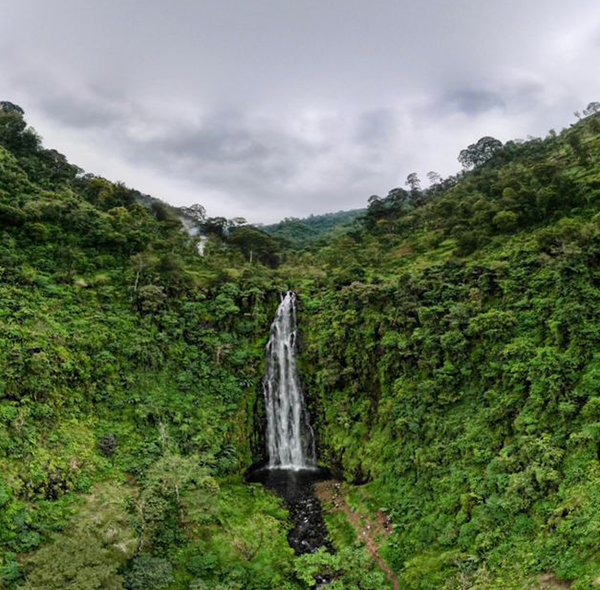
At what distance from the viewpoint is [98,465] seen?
21.3m

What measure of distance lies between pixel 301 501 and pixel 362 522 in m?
4.82

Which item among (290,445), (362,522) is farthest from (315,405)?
(362,522)

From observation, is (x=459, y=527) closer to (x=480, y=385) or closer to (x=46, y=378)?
(x=480, y=385)

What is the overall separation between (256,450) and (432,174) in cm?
6649

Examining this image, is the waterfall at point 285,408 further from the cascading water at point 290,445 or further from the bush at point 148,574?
the bush at point 148,574

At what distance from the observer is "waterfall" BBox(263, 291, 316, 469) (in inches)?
1157

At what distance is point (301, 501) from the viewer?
2395cm

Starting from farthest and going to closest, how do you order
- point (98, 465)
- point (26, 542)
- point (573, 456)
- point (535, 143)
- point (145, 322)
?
point (535, 143)
point (145, 322)
point (98, 465)
point (26, 542)
point (573, 456)

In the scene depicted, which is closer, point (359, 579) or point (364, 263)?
point (359, 579)

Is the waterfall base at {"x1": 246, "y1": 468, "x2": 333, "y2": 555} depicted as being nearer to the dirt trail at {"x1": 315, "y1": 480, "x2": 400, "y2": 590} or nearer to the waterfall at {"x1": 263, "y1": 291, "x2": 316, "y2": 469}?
the dirt trail at {"x1": 315, "y1": 480, "x2": 400, "y2": 590}

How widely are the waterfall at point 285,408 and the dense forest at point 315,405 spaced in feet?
3.30

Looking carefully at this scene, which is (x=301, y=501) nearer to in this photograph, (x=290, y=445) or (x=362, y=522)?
(x=362, y=522)

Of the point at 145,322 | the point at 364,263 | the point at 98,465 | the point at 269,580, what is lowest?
the point at 269,580

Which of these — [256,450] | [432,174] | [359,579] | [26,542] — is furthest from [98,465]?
[432,174]
